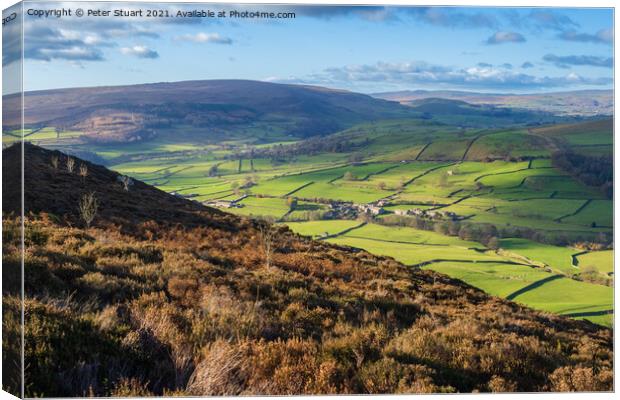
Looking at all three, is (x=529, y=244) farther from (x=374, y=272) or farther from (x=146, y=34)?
(x=146, y=34)

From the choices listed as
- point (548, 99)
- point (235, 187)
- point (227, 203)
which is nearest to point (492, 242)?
point (548, 99)

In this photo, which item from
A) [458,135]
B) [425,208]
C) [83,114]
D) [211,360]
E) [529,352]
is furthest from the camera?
[83,114]

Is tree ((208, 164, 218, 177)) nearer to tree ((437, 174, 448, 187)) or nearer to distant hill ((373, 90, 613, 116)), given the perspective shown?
distant hill ((373, 90, 613, 116))

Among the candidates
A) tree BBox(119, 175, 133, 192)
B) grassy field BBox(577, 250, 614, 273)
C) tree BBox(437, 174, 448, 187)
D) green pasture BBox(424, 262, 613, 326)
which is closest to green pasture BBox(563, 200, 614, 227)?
grassy field BBox(577, 250, 614, 273)

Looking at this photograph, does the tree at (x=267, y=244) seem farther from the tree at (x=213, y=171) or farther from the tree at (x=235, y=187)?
the tree at (x=213, y=171)

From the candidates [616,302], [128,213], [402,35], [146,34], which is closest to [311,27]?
[402,35]

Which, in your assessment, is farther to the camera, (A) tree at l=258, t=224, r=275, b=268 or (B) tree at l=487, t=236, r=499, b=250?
(A) tree at l=258, t=224, r=275, b=268
